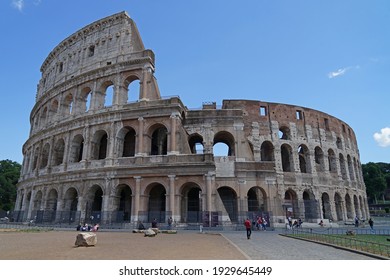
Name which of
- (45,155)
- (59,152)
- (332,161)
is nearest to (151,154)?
(59,152)

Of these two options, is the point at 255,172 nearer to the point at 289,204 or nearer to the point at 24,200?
the point at 289,204

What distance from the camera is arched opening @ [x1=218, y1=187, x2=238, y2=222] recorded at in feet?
71.8

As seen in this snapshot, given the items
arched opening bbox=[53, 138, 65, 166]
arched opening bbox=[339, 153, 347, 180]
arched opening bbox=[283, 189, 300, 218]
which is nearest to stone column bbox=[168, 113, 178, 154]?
arched opening bbox=[283, 189, 300, 218]

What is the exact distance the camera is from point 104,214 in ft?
66.2

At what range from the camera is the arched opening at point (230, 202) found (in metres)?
21.9

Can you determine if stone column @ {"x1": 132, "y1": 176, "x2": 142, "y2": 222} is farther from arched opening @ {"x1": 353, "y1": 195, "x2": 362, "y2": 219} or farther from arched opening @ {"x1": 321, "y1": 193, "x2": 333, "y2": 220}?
arched opening @ {"x1": 353, "y1": 195, "x2": 362, "y2": 219}

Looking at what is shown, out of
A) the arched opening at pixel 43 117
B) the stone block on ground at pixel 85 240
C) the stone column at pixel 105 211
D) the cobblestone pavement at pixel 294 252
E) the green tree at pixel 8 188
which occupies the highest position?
the arched opening at pixel 43 117

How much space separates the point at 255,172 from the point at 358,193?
19613 mm

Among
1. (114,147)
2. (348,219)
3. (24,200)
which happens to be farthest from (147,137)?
(348,219)

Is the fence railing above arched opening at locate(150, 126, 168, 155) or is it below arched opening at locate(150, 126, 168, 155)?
below

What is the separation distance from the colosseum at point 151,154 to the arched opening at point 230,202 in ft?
0.29

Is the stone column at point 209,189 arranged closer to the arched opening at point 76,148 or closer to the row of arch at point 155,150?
the row of arch at point 155,150

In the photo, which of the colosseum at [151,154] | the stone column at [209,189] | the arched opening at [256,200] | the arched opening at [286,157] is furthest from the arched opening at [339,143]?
the stone column at [209,189]

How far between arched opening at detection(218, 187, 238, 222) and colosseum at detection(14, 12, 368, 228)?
0.09m
